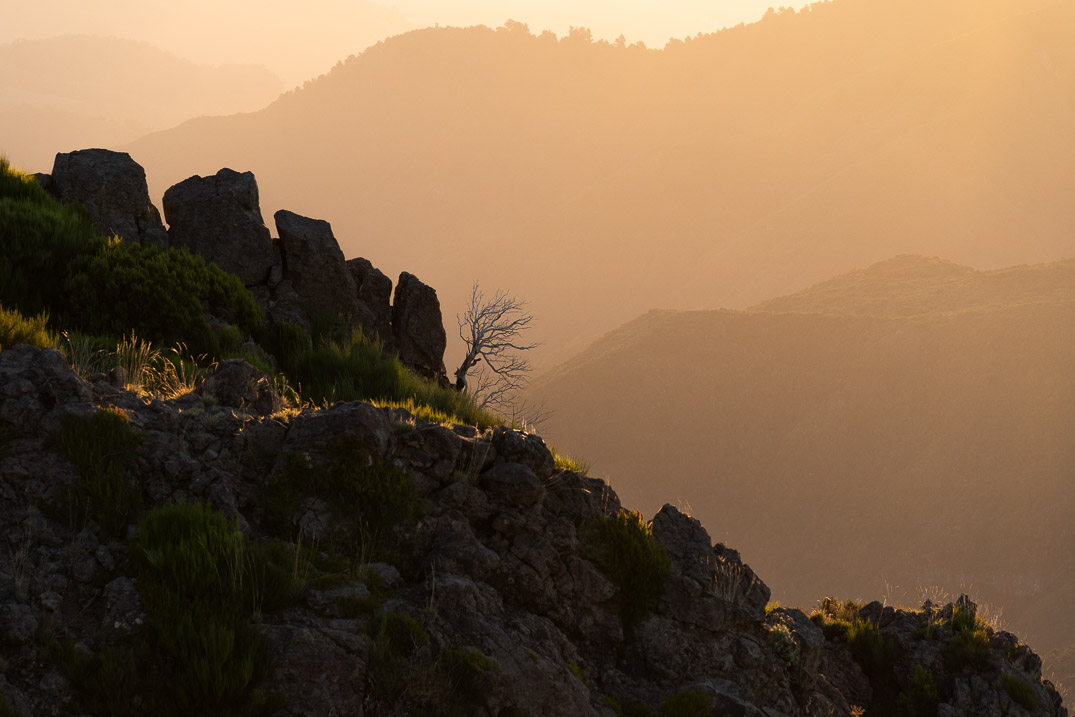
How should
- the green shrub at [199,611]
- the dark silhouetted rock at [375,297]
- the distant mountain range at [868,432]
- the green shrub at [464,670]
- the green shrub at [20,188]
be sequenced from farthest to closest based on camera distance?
1. the distant mountain range at [868,432]
2. the dark silhouetted rock at [375,297]
3. the green shrub at [20,188]
4. the green shrub at [464,670]
5. the green shrub at [199,611]

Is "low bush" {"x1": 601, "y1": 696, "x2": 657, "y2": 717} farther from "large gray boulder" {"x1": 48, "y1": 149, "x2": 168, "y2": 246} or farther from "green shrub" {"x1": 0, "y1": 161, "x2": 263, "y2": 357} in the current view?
"large gray boulder" {"x1": 48, "y1": 149, "x2": 168, "y2": 246}

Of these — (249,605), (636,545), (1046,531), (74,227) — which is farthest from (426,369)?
(1046,531)

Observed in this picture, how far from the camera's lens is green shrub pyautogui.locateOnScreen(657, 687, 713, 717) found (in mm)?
6648

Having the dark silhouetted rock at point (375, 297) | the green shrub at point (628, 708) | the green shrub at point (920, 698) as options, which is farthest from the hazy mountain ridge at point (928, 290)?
the green shrub at point (628, 708)

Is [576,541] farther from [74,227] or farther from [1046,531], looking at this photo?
[1046,531]

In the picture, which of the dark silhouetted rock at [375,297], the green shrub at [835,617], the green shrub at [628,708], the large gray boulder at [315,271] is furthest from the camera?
the dark silhouetted rock at [375,297]

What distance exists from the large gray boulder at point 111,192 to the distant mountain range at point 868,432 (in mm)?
A: 53570

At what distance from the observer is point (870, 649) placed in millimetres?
10188

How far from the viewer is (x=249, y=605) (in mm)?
5438

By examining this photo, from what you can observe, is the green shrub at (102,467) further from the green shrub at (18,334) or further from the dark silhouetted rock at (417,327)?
the dark silhouetted rock at (417,327)

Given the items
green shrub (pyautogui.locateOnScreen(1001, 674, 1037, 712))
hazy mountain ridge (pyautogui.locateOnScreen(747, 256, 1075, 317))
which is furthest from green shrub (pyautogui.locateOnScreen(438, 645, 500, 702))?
hazy mountain ridge (pyautogui.locateOnScreen(747, 256, 1075, 317))

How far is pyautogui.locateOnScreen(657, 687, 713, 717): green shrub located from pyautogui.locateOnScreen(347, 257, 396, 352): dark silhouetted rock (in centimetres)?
1038

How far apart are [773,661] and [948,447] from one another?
7429 cm

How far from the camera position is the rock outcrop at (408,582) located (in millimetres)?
5305
